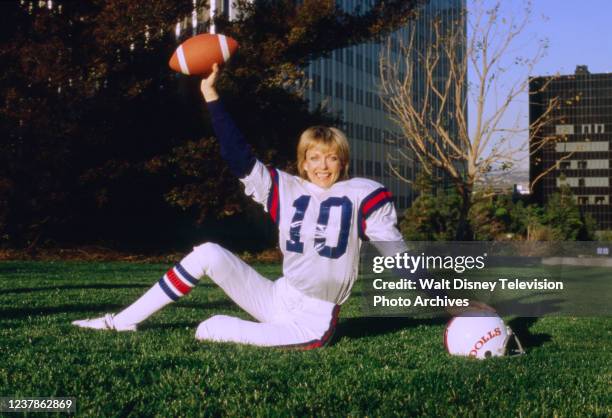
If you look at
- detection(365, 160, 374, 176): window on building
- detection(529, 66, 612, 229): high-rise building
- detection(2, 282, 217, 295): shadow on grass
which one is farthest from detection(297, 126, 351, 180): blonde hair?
detection(529, 66, 612, 229): high-rise building

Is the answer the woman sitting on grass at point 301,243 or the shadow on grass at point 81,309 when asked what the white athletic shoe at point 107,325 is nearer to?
the woman sitting on grass at point 301,243

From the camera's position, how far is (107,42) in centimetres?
2108

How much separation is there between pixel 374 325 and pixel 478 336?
202 cm

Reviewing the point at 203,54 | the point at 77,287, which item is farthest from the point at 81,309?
the point at 203,54

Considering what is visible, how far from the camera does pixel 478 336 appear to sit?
5801 mm

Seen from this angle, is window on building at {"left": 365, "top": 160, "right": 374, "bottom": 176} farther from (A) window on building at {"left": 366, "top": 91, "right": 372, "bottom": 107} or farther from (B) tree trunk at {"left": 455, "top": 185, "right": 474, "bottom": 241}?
(B) tree trunk at {"left": 455, "top": 185, "right": 474, "bottom": 241}

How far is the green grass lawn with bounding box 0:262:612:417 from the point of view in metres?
4.25

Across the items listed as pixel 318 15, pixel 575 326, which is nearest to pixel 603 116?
pixel 318 15

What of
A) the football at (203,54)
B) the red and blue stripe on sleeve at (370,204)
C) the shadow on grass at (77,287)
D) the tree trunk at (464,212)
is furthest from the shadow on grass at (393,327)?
the tree trunk at (464,212)

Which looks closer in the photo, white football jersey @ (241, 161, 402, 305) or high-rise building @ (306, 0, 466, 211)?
white football jersey @ (241, 161, 402, 305)

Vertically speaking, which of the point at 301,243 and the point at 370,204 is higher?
the point at 370,204

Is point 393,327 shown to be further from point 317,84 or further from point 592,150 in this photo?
point 592,150

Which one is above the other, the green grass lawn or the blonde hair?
the blonde hair

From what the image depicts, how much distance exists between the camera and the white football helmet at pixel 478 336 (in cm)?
580
